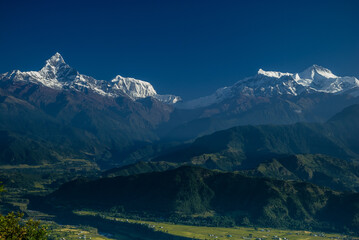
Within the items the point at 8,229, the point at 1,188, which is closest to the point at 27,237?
the point at 8,229

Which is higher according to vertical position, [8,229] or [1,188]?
[1,188]

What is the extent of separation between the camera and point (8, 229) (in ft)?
347

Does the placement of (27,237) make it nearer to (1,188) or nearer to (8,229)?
(8,229)

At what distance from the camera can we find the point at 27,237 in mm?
106812

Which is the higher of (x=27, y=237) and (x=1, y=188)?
(x=1, y=188)

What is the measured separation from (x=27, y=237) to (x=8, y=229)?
5142 millimetres

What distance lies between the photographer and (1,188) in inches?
4122

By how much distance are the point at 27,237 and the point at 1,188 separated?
1436 centimetres

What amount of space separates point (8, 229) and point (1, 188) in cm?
1073
